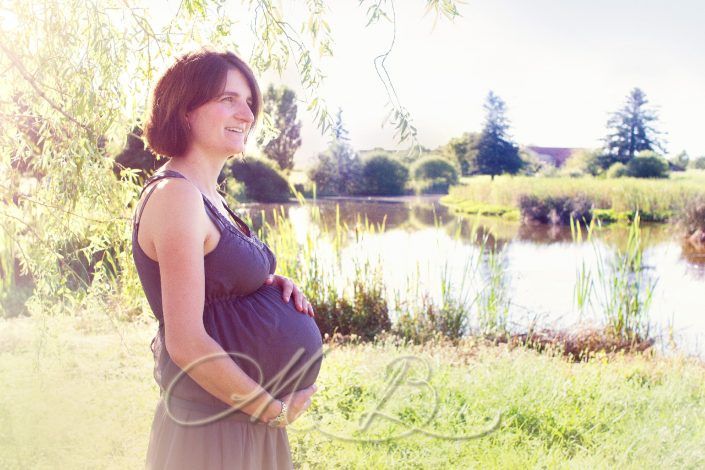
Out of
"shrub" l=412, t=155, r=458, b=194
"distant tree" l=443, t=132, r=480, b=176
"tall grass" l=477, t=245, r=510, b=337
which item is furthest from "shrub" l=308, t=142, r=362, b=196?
"tall grass" l=477, t=245, r=510, b=337

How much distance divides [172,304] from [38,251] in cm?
196

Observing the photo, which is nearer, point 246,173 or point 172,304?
point 172,304

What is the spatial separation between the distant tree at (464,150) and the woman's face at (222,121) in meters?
39.3

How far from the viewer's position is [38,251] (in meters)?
2.85

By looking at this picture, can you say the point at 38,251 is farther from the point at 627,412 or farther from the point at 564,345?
the point at 564,345

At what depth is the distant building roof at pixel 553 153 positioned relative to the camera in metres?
48.0

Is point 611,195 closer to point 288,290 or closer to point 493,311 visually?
point 493,311

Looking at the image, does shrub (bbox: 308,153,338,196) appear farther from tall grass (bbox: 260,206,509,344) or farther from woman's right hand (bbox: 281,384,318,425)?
woman's right hand (bbox: 281,384,318,425)

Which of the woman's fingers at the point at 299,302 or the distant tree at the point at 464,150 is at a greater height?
the distant tree at the point at 464,150

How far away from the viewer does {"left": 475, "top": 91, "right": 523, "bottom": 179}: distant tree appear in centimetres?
3950

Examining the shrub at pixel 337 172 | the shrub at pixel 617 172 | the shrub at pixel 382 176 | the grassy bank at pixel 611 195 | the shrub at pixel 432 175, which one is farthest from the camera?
the shrub at pixel 432 175

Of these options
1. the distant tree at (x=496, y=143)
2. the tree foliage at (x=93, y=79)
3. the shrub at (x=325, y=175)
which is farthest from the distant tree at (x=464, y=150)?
the tree foliage at (x=93, y=79)

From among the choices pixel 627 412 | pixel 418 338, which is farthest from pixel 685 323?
pixel 627 412

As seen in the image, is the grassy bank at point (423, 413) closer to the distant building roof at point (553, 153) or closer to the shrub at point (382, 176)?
the shrub at point (382, 176)
